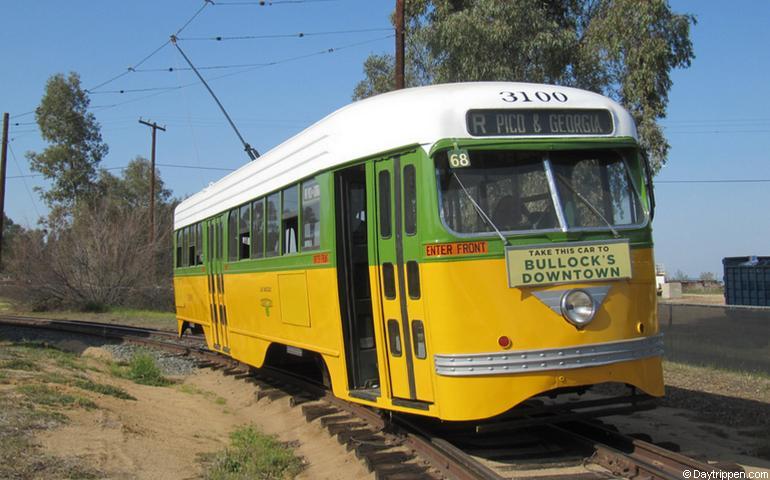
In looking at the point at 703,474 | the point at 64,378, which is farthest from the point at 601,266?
the point at 64,378

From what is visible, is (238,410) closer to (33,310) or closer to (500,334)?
(500,334)

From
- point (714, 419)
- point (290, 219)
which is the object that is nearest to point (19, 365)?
point (290, 219)

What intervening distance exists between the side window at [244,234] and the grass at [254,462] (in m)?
3.31

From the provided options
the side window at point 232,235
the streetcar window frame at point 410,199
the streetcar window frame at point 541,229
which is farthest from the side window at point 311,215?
the side window at point 232,235

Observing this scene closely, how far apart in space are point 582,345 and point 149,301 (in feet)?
110

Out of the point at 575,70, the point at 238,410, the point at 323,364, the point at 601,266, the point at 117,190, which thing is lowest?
the point at 238,410

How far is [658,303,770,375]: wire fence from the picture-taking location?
11.3 metres

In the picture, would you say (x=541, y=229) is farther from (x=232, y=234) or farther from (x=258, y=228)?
(x=232, y=234)

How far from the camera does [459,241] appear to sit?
5.92m

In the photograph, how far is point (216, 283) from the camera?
40.7 feet

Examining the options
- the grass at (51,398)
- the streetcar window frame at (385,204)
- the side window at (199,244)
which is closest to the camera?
the streetcar window frame at (385,204)

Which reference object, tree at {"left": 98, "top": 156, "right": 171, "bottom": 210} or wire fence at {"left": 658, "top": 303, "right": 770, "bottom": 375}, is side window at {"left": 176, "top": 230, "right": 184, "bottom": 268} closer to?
wire fence at {"left": 658, "top": 303, "right": 770, "bottom": 375}

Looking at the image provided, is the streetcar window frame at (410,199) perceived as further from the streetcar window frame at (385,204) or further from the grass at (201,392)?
the grass at (201,392)

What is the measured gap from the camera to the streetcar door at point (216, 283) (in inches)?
474
